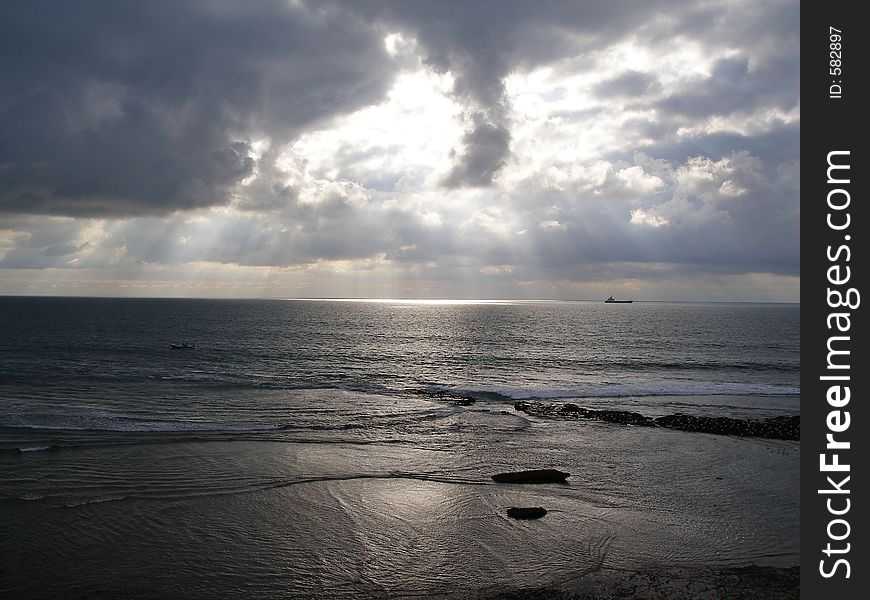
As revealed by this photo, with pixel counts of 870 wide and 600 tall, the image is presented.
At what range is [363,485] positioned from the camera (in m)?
23.9

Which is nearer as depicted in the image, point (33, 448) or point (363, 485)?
point (363, 485)

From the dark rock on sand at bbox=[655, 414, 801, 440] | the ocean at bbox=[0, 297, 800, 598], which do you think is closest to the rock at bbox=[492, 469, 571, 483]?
the ocean at bbox=[0, 297, 800, 598]

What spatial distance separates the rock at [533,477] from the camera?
24.5 metres

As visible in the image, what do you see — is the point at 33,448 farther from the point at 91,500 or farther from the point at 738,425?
the point at 738,425

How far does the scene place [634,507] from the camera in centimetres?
2172

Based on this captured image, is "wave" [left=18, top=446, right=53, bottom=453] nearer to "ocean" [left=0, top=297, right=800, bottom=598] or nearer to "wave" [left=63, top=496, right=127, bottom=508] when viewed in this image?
"ocean" [left=0, top=297, right=800, bottom=598]

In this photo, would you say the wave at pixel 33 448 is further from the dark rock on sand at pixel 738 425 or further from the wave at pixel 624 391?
the dark rock on sand at pixel 738 425

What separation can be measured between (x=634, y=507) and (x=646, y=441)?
12.0 meters

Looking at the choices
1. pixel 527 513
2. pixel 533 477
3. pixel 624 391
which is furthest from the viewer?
pixel 624 391

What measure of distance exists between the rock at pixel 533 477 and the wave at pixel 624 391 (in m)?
22.4

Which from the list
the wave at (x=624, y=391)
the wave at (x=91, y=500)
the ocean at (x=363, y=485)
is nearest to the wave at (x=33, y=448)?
the ocean at (x=363, y=485)

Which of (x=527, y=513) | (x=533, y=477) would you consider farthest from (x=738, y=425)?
(x=527, y=513)

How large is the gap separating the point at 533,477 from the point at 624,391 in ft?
100

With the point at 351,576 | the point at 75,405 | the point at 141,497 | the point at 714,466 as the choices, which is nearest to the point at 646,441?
the point at 714,466
